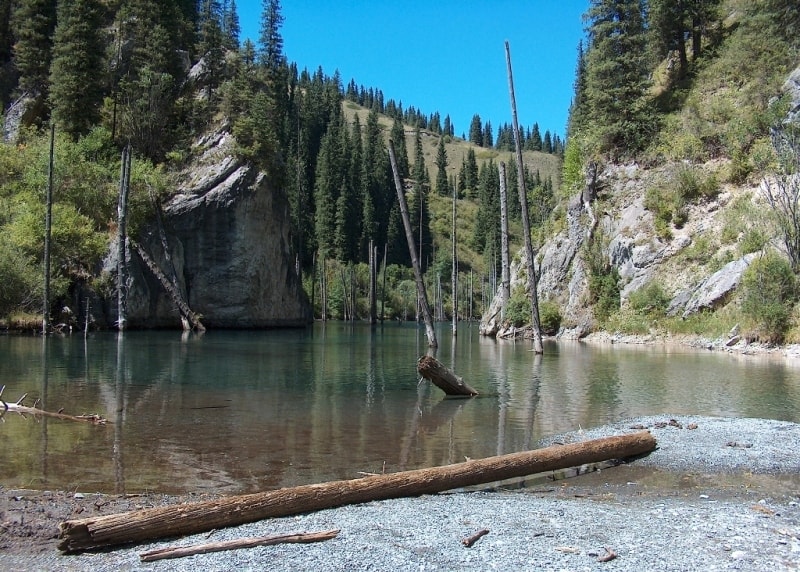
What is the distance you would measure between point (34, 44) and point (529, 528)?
73.4 m

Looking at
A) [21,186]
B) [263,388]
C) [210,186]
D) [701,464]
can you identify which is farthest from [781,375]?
[21,186]

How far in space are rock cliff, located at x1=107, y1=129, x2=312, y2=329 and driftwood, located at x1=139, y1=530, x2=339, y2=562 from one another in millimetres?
49599

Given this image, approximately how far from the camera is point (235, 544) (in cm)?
584

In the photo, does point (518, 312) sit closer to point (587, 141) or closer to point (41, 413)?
point (587, 141)

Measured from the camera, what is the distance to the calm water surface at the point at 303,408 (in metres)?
9.42

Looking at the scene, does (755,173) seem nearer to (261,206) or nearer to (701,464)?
(701,464)

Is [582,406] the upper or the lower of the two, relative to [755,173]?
lower

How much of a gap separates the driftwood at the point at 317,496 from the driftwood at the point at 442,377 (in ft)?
21.8

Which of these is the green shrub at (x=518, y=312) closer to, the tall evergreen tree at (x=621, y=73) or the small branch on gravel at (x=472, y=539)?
the tall evergreen tree at (x=621, y=73)

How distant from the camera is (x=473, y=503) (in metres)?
7.49

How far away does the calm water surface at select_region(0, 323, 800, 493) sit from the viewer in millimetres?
9422

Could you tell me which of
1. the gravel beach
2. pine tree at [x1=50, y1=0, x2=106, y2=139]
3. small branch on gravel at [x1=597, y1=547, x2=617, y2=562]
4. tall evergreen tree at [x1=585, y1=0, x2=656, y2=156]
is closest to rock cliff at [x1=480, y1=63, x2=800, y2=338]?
tall evergreen tree at [x1=585, y1=0, x2=656, y2=156]

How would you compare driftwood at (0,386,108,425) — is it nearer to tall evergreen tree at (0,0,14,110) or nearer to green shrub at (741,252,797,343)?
green shrub at (741,252,797,343)

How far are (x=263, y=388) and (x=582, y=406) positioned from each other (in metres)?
8.83
